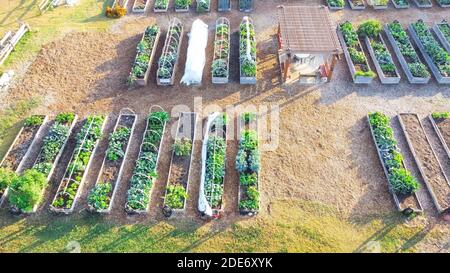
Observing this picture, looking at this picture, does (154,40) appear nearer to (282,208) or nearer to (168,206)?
(168,206)

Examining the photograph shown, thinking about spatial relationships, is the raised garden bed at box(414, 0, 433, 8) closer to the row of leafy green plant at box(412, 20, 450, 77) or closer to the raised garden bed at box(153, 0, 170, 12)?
the row of leafy green plant at box(412, 20, 450, 77)

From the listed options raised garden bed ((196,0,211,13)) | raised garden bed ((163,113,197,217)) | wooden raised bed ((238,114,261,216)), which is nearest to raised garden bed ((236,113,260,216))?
wooden raised bed ((238,114,261,216))

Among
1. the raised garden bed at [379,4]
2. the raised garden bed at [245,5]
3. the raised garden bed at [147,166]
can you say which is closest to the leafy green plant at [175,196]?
the raised garden bed at [147,166]

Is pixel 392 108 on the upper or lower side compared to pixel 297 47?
lower

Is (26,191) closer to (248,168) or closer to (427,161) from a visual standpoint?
(248,168)

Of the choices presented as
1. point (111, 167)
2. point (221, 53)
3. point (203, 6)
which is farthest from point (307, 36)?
point (111, 167)

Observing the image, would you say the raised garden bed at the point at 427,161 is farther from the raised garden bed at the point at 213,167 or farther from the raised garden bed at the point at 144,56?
the raised garden bed at the point at 144,56

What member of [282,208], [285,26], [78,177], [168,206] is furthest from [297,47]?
[78,177]
